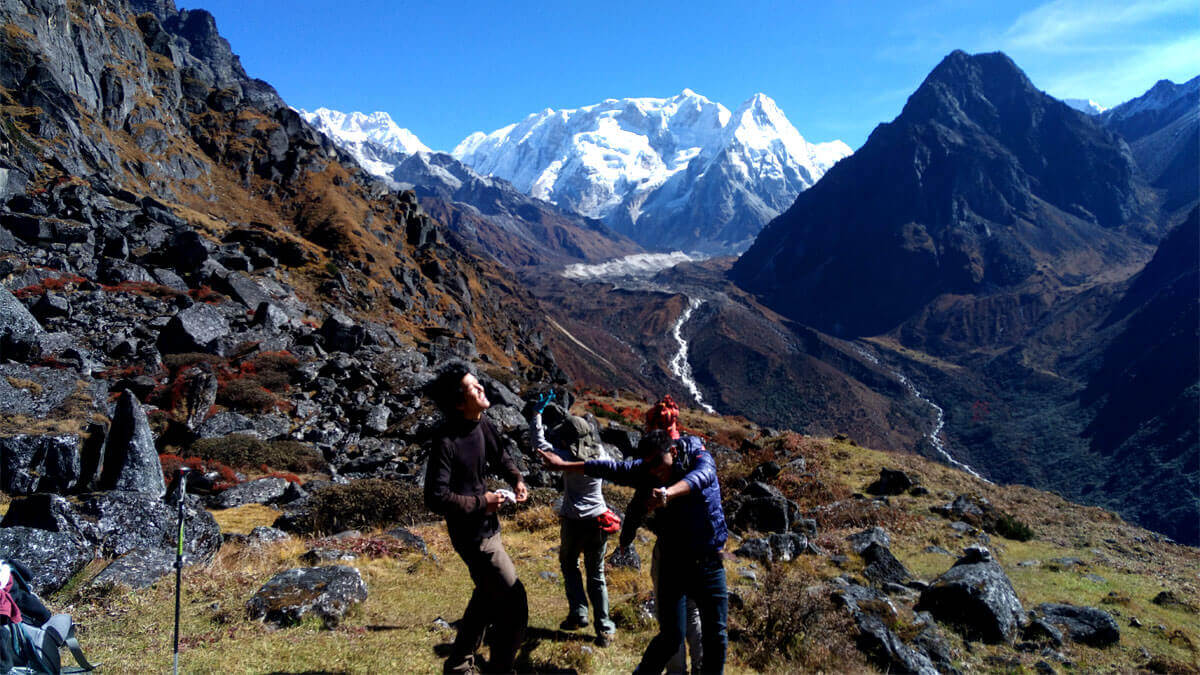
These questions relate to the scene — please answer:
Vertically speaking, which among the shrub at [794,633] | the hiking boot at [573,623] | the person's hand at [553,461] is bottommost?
the shrub at [794,633]

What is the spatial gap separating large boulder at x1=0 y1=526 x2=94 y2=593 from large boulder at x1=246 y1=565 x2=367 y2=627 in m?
2.50

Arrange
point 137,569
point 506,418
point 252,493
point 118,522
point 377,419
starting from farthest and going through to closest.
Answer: point 506,418 < point 377,419 < point 252,493 < point 118,522 < point 137,569

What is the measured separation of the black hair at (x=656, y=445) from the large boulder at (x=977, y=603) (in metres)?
8.13

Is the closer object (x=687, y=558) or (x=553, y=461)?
(x=687, y=558)

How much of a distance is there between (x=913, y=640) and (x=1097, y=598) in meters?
7.37

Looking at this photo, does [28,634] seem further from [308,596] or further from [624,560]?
[624,560]

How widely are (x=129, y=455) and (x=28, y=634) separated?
29.6 ft

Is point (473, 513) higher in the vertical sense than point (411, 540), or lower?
higher

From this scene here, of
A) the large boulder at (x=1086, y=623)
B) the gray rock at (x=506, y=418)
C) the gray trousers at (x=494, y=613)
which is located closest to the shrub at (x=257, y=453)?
the gray rock at (x=506, y=418)

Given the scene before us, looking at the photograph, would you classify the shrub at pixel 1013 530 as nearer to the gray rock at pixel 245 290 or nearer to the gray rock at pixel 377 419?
the gray rock at pixel 377 419

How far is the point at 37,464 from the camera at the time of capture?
41.0 feet

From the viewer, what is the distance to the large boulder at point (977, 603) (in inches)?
386

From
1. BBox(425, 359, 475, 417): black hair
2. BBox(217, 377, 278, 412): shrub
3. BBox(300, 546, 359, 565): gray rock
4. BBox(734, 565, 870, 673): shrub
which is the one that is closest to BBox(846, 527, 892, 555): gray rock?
BBox(734, 565, 870, 673): shrub

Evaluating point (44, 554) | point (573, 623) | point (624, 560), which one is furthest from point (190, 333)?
point (573, 623)
